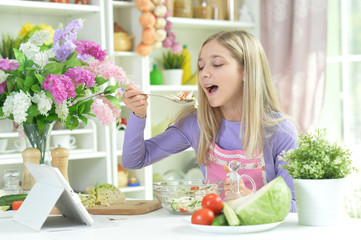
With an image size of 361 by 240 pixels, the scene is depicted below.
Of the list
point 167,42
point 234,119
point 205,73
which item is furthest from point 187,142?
point 167,42

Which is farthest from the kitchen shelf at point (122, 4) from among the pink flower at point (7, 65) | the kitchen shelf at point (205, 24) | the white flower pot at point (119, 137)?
the pink flower at point (7, 65)

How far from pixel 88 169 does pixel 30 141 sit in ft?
5.82

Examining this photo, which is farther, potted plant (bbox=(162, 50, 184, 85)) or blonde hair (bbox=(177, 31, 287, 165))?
potted plant (bbox=(162, 50, 184, 85))

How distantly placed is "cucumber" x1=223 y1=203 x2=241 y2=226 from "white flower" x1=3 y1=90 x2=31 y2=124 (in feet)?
2.31

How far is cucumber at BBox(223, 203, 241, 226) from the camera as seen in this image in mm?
1345

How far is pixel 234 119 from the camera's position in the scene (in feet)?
7.30

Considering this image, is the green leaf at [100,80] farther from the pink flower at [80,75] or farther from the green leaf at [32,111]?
the green leaf at [32,111]

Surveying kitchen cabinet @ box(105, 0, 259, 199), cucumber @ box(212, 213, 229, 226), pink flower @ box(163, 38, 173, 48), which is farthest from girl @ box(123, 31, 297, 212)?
pink flower @ box(163, 38, 173, 48)

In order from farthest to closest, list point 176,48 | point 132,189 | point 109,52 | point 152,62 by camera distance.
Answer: point 152,62, point 176,48, point 132,189, point 109,52

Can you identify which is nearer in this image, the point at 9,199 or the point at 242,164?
the point at 9,199

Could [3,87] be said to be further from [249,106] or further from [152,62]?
[152,62]

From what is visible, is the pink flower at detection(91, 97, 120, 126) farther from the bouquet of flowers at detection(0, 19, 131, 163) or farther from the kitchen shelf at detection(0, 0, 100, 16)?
the kitchen shelf at detection(0, 0, 100, 16)

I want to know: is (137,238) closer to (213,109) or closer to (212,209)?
(212,209)

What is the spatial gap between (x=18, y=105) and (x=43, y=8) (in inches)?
68.1
